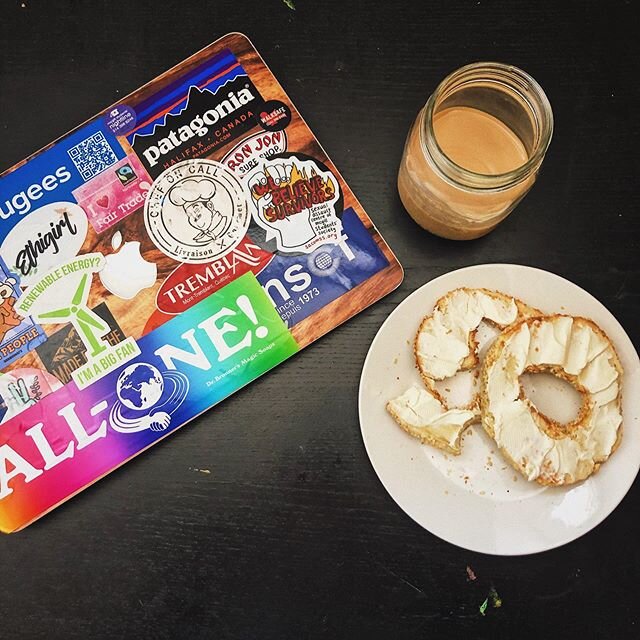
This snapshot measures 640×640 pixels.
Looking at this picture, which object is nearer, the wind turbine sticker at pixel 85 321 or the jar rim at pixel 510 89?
the jar rim at pixel 510 89

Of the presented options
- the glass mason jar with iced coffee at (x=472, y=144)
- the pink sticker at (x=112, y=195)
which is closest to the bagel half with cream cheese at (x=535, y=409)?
the glass mason jar with iced coffee at (x=472, y=144)

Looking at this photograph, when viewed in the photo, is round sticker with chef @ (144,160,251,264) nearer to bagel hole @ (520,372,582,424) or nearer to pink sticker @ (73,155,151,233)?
pink sticker @ (73,155,151,233)

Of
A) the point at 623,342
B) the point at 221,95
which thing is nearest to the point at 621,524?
the point at 623,342

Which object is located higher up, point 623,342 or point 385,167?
point 385,167

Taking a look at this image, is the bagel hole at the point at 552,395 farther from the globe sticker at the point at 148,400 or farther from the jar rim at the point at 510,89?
the globe sticker at the point at 148,400

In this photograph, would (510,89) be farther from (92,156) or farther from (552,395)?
(92,156)

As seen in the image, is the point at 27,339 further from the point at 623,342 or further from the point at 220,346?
the point at 623,342

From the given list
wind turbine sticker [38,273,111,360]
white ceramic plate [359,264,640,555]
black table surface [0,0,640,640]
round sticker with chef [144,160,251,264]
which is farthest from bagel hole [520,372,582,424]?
wind turbine sticker [38,273,111,360]
